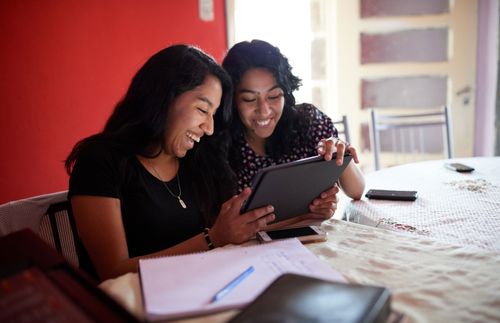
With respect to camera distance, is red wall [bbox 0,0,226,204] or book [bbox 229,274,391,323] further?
red wall [bbox 0,0,226,204]

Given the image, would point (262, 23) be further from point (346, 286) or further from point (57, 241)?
point (346, 286)

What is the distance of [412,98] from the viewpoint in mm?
2918

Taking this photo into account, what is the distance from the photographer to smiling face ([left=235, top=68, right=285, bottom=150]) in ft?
4.80

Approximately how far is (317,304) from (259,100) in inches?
39.8

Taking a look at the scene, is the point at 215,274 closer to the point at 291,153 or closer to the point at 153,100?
the point at 153,100

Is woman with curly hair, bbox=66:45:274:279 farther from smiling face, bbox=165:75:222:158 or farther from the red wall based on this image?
the red wall

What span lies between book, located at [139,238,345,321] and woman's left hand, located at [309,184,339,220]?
246mm

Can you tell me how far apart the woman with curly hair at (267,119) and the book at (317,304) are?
833 mm

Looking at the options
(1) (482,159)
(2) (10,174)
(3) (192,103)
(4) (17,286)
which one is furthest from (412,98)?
(4) (17,286)

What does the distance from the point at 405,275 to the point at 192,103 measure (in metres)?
0.72

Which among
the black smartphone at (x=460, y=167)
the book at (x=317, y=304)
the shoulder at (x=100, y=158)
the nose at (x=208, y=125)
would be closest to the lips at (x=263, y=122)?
the nose at (x=208, y=125)

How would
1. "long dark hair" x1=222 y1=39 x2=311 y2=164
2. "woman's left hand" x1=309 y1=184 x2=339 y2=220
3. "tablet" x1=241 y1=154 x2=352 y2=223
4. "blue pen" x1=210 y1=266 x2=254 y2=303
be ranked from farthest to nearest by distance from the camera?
"long dark hair" x1=222 y1=39 x2=311 y2=164 → "woman's left hand" x1=309 y1=184 x2=339 y2=220 → "tablet" x1=241 y1=154 x2=352 y2=223 → "blue pen" x1=210 y1=266 x2=254 y2=303

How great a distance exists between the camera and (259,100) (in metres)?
1.48

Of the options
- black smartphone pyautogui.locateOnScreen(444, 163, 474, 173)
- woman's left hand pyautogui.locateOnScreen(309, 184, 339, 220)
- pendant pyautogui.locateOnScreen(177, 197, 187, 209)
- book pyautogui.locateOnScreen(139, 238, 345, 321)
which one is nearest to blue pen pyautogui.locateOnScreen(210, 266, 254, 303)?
book pyautogui.locateOnScreen(139, 238, 345, 321)
